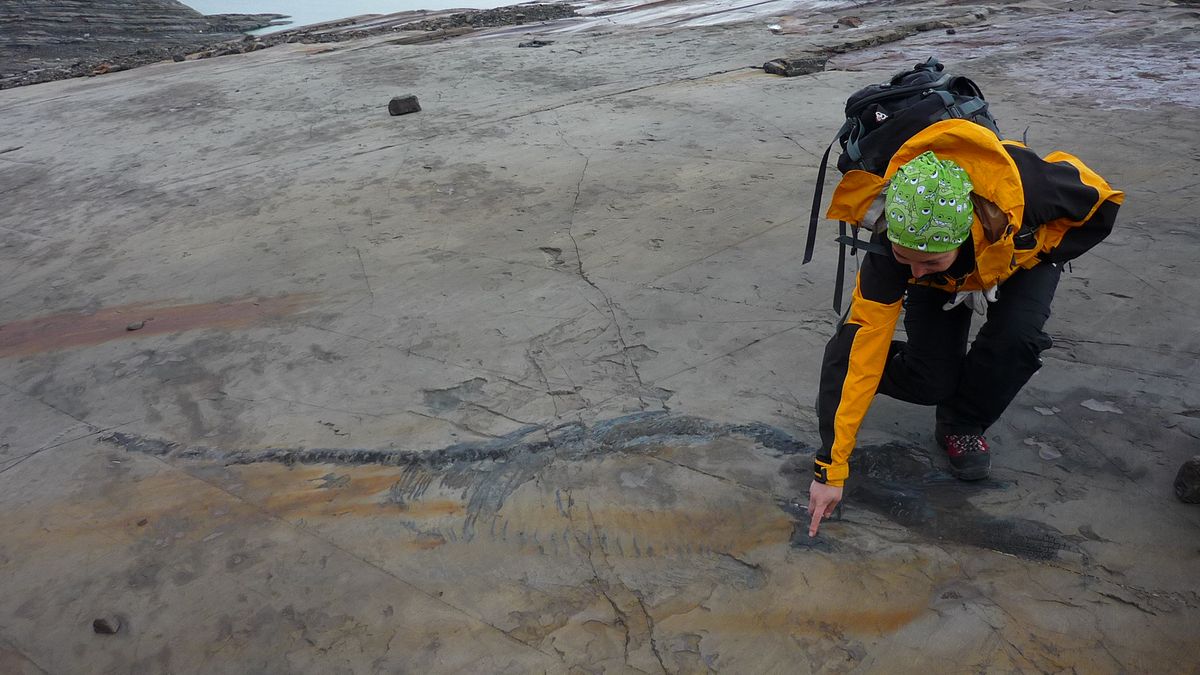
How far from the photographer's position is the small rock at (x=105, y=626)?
74.3 inches

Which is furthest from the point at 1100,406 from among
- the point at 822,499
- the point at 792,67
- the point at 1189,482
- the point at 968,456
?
the point at 792,67

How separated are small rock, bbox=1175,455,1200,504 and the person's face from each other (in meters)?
0.84

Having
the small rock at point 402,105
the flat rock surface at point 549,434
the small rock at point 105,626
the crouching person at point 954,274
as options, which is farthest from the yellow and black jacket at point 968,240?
the small rock at point 402,105

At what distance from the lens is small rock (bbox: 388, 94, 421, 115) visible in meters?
5.97

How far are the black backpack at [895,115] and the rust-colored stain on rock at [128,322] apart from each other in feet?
7.56

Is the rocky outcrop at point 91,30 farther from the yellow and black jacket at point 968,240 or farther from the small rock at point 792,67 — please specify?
the yellow and black jacket at point 968,240

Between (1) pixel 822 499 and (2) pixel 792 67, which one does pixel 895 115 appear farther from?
(2) pixel 792 67

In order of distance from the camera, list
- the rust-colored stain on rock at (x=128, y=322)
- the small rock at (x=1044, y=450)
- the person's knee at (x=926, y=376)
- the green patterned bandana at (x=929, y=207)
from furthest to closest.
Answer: the rust-colored stain on rock at (x=128, y=322) → the small rock at (x=1044, y=450) → the person's knee at (x=926, y=376) → the green patterned bandana at (x=929, y=207)

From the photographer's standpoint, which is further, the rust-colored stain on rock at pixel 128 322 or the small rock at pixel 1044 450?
the rust-colored stain on rock at pixel 128 322

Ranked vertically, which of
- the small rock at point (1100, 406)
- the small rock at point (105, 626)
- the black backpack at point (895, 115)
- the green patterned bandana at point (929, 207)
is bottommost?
the small rock at point (1100, 406)

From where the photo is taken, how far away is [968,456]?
6.88 ft

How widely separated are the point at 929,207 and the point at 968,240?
0.70 ft

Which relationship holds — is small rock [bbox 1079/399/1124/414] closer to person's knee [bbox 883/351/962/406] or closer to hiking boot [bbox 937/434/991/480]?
hiking boot [bbox 937/434/991/480]

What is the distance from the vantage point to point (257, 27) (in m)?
17.8
